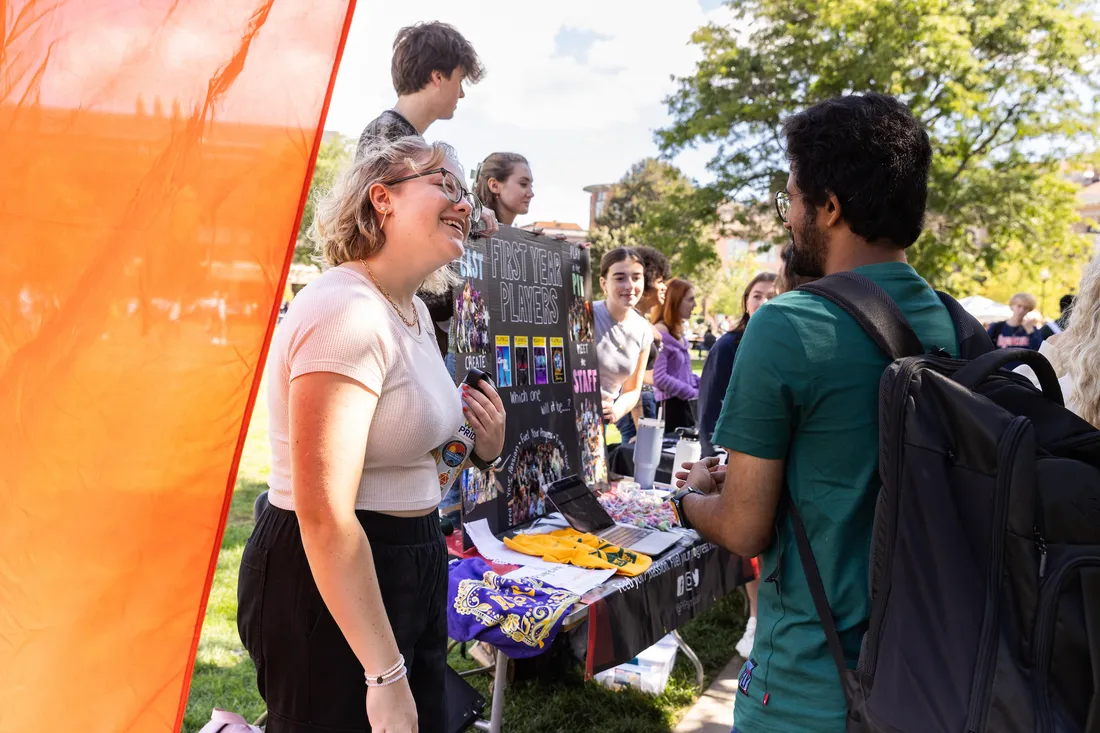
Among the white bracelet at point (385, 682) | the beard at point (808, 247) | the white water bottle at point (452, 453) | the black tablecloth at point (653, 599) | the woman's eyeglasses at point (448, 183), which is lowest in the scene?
the black tablecloth at point (653, 599)

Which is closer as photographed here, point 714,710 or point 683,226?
point 714,710

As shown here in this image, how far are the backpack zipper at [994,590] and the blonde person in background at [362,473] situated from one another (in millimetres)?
962

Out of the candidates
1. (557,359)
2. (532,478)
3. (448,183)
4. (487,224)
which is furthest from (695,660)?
(448,183)

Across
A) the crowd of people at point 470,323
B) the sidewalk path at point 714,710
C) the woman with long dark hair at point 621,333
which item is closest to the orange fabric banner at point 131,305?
the crowd of people at point 470,323

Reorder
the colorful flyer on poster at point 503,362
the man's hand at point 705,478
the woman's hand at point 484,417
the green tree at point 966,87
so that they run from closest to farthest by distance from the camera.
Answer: the man's hand at point 705,478 → the woman's hand at point 484,417 → the colorful flyer on poster at point 503,362 → the green tree at point 966,87

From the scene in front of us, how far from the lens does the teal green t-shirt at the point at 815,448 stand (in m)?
1.34

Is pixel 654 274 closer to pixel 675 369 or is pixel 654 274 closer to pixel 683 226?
pixel 675 369

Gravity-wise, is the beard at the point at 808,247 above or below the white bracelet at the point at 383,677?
above

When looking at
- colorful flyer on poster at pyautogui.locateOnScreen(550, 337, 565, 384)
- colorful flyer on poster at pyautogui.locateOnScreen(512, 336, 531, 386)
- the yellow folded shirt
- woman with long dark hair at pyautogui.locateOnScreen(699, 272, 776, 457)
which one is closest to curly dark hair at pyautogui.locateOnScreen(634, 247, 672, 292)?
woman with long dark hair at pyautogui.locateOnScreen(699, 272, 776, 457)

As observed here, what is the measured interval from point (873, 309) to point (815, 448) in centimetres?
27

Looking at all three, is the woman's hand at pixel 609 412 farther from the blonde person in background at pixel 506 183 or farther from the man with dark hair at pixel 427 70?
the man with dark hair at pixel 427 70

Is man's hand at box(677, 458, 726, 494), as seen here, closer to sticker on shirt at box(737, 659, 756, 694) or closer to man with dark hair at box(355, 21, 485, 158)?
sticker on shirt at box(737, 659, 756, 694)

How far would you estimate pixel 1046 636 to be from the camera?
1084 millimetres

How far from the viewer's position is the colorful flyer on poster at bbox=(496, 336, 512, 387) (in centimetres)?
A: 295
